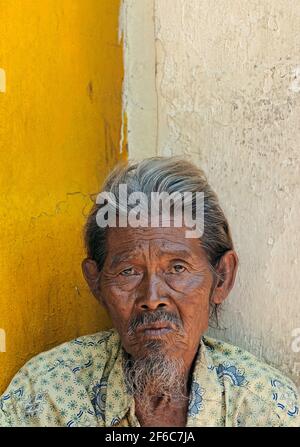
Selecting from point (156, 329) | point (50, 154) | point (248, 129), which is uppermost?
point (248, 129)

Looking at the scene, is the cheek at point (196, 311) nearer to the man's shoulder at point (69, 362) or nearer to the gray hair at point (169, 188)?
the gray hair at point (169, 188)

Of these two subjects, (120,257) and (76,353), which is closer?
(120,257)

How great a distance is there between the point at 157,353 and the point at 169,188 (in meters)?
0.55

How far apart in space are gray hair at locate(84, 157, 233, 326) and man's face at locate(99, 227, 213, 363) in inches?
3.2

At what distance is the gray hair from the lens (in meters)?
2.63

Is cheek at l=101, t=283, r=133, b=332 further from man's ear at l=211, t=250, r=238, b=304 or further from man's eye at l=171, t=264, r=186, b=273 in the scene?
man's ear at l=211, t=250, r=238, b=304

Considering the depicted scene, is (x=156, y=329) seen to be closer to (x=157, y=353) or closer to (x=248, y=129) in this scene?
(x=157, y=353)

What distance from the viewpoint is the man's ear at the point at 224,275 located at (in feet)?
8.92

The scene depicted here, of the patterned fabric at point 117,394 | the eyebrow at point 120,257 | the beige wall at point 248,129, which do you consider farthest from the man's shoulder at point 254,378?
the eyebrow at point 120,257

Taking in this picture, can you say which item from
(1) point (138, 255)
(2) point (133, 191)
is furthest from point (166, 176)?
(1) point (138, 255)

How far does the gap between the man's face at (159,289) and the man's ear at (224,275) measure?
90 mm

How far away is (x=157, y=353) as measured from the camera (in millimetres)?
2537

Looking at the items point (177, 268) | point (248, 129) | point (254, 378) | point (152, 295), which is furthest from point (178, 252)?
point (248, 129)
